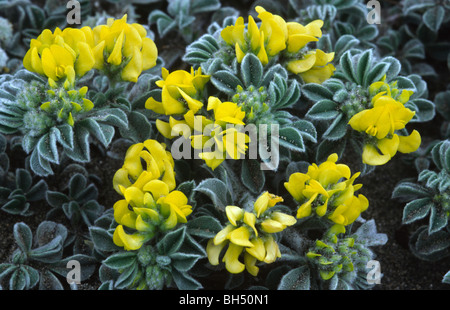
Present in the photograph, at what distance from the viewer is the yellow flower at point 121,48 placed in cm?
180

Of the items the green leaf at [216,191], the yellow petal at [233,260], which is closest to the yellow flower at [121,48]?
the green leaf at [216,191]

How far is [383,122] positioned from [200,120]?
565 mm

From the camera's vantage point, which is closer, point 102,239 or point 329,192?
point 329,192

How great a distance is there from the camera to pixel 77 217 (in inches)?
82.7

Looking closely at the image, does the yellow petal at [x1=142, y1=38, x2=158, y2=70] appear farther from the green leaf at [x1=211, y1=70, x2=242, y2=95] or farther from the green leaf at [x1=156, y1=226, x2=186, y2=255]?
the green leaf at [x1=156, y1=226, x2=186, y2=255]

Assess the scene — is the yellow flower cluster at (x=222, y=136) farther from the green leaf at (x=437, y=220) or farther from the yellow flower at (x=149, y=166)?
the green leaf at (x=437, y=220)

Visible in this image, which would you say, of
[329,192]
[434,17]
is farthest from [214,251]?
[434,17]

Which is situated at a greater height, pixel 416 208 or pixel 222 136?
pixel 222 136

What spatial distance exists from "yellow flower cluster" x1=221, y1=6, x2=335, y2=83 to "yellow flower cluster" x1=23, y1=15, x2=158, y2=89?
0.30 meters

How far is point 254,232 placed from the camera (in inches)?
64.3

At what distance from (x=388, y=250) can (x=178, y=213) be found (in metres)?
1.04

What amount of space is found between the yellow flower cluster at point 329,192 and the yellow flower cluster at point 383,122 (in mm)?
127

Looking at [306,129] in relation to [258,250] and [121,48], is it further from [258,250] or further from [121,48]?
[121,48]

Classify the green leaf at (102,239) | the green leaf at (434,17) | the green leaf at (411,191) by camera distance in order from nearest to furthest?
1. the green leaf at (102,239)
2. the green leaf at (411,191)
3. the green leaf at (434,17)
